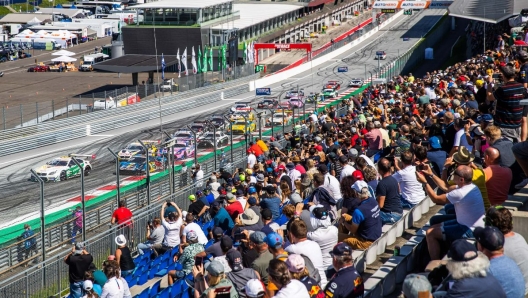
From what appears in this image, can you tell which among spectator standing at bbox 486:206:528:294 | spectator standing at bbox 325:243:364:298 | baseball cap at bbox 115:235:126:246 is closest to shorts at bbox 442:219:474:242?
spectator standing at bbox 325:243:364:298

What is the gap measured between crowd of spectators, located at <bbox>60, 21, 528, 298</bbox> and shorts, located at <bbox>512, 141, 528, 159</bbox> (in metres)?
0.02

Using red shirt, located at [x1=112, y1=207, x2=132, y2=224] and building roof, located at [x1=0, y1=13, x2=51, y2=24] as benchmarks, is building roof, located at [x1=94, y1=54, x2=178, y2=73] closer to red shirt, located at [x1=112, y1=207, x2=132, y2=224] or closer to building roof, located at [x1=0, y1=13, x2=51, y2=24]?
building roof, located at [x1=0, y1=13, x2=51, y2=24]

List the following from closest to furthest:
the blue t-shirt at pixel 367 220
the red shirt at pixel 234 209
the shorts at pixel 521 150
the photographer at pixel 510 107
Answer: the shorts at pixel 521 150 → the blue t-shirt at pixel 367 220 → the photographer at pixel 510 107 → the red shirt at pixel 234 209

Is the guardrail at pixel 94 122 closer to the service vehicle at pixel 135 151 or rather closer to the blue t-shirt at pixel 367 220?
the service vehicle at pixel 135 151

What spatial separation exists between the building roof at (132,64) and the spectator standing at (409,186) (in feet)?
177

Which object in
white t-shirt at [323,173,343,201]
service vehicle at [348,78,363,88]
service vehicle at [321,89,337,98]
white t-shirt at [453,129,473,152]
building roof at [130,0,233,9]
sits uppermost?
white t-shirt at [453,129,473,152]

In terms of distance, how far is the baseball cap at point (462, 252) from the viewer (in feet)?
19.6

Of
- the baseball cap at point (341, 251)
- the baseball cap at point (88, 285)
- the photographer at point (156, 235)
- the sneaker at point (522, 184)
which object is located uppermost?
the baseball cap at point (341, 251)

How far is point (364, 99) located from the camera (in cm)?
→ 2883

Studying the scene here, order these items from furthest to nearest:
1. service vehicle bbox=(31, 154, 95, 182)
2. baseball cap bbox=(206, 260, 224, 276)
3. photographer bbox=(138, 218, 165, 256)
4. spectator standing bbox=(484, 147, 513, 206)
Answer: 1. service vehicle bbox=(31, 154, 95, 182)
2. photographer bbox=(138, 218, 165, 256)
3. spectator standing bbox=(484, 147, 513, 206)
4. baseball cap bbox=(206, 260, 224, 276)

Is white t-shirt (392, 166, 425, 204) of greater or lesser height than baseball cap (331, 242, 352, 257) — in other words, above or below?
below

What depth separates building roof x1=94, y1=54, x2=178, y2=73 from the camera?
213 ft

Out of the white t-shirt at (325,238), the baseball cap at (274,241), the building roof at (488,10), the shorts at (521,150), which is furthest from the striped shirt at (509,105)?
the building roof at (488,10)

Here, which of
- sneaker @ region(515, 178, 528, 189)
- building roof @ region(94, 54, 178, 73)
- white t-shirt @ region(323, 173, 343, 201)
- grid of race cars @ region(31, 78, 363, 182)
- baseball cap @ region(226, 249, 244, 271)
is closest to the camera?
baseball cap @ region(226, 249, 244, 271)
